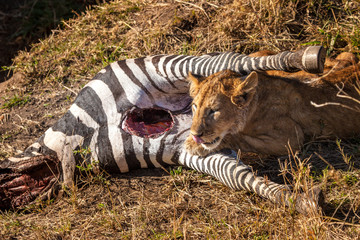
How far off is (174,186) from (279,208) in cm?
101

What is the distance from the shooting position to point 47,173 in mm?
4125

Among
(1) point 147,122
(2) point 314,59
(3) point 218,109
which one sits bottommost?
(1) point 147,122

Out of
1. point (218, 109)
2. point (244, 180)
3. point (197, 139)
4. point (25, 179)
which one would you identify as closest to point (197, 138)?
point (197, 139)

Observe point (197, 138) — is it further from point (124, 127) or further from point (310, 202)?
point (310, 202)

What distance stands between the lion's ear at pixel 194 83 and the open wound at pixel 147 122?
348 millimetres

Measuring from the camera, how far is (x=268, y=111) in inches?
154

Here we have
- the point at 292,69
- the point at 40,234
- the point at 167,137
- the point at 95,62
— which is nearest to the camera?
the point at 40,234

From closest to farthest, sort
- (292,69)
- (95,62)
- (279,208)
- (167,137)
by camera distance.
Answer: (279,208)
(292,69)
(167,137)
(95,62)

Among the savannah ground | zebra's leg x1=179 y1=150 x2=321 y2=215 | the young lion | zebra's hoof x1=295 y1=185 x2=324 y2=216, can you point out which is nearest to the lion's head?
the young lion

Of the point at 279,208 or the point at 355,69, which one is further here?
the point at 355,69

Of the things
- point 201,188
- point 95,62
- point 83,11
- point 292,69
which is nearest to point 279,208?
point 201,188

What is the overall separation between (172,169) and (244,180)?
2.78 ft

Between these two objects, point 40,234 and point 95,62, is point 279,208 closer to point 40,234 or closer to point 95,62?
point 40,234

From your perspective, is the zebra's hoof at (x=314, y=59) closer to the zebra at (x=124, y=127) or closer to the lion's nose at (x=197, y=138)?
the zebra at (x=124, y=127)
